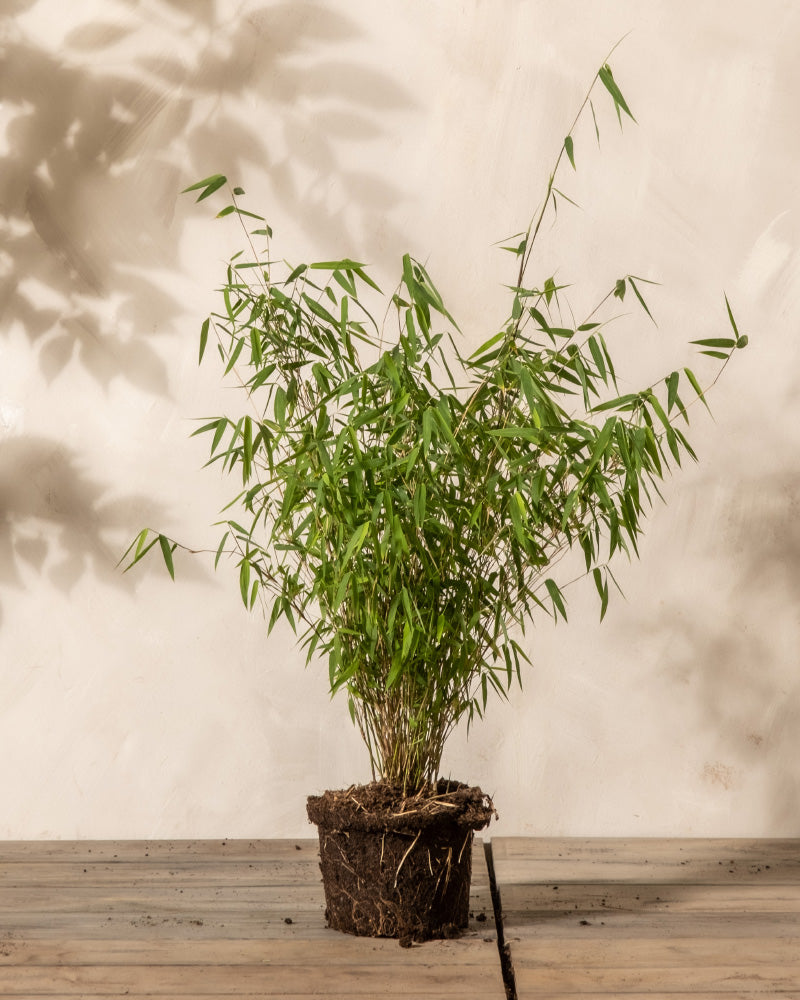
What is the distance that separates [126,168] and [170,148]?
0.11 m

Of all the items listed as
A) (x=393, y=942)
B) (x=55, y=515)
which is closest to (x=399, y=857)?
(x=393, y=942)

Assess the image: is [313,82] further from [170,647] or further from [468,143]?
[170,647]

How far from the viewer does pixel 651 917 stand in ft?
6.31

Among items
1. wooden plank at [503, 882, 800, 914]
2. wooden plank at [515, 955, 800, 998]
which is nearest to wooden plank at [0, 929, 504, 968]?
wooden plank at [515, 955, 800, 998]

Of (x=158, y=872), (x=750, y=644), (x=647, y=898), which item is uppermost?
(x=750, y=644)

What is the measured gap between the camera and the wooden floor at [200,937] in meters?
1.61

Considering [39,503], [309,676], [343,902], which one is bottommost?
[343,902]

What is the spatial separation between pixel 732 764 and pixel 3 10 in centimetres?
245

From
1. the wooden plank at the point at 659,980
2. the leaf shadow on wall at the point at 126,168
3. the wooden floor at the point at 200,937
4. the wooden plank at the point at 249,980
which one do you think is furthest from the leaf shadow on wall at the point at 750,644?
the leaf shadow on wall at the point at 126,168

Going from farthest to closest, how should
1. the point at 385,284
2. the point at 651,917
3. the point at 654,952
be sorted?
the point at 385,284, the point at 651,917, the point at 654,952

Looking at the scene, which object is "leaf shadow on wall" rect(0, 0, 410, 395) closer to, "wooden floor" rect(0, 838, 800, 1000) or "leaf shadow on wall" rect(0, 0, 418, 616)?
"leaf shadow on wall" rect(0, 0, 418, 616)

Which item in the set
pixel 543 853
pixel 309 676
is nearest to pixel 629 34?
pixel 309 676

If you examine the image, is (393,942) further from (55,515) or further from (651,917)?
(55,515)

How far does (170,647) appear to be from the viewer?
98.7 inches
